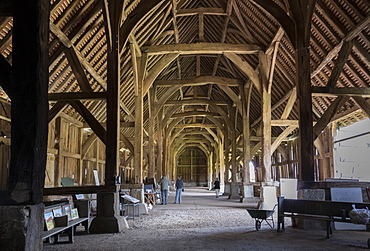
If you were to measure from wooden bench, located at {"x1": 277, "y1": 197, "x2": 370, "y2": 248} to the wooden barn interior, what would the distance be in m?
0.50

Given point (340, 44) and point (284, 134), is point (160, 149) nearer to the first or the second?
point (284, 134)

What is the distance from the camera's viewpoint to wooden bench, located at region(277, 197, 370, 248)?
6.54m

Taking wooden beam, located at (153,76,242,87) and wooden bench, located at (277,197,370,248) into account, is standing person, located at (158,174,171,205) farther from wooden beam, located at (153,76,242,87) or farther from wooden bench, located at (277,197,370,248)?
wooden bench, located at (277,197,370,248)

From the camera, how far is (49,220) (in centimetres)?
573

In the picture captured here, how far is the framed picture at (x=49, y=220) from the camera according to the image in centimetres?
561

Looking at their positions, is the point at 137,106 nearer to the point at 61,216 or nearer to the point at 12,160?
the point at 61,216

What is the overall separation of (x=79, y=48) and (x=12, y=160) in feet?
23.2

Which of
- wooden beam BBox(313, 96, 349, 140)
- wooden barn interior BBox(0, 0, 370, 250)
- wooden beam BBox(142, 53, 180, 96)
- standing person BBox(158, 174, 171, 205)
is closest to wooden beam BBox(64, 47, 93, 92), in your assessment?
wooden barn interior BBox(0, 0, 370, 250)

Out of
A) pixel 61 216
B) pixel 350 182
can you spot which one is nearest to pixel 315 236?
pixel 350 182

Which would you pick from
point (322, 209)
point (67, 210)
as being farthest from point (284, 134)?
point (67, 210)

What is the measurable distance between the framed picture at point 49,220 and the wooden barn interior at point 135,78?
0.79 metres

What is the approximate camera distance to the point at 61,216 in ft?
19.6

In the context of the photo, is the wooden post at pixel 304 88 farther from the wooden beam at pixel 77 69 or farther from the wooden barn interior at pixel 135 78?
the wooden beam at pixel 77 69

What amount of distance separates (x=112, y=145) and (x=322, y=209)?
4726 mm
